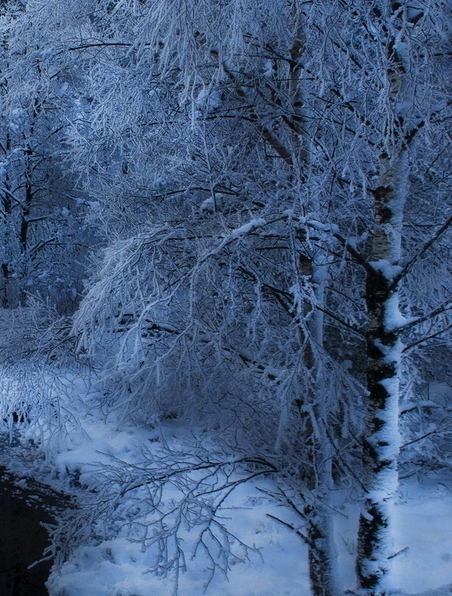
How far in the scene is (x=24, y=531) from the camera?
7.32m

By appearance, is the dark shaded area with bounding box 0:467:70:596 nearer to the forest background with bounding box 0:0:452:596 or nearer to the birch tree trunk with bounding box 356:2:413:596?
the forest background with bounding box 0:0:452:596

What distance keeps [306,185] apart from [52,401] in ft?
12.7

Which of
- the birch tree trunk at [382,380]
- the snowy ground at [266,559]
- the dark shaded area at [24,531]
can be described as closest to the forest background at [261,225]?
the birch tree trunk at [382,380]

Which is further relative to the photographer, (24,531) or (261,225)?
(24,531)

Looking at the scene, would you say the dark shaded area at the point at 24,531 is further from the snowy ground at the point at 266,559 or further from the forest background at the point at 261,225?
the forest background at the point at 261,225

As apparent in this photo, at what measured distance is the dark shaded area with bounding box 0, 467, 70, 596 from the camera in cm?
627

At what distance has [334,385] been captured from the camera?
4398mm

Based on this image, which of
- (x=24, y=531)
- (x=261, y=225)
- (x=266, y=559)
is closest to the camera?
(x=261, y=225)

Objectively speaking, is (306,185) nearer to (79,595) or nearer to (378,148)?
(378,148)

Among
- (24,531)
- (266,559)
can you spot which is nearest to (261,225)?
(266,559)

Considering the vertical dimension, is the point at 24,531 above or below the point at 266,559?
below

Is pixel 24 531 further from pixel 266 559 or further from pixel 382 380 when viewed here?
pixel 382 380

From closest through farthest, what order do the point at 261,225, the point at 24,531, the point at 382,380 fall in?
the point at 261,225, the point at 382,380, the point at 24,531

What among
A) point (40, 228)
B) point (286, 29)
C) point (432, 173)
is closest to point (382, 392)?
point (432, 173)
